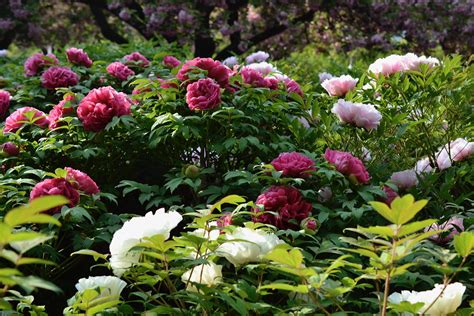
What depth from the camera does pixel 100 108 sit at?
262 cm

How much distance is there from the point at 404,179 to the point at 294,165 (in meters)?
0.42

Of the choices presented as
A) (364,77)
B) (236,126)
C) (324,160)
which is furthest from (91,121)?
(364,77)

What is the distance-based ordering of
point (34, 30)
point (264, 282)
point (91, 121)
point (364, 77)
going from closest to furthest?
point (264, 282)
point (91, 121)
point (364, 77)
point (34, 30)

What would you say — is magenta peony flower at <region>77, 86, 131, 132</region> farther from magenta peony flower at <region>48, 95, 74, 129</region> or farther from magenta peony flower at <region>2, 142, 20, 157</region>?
magenta peony flower at <region>2, 142, 20, 157</region>

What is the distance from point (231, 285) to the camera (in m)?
1.71

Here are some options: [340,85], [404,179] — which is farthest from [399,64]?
[404,179]

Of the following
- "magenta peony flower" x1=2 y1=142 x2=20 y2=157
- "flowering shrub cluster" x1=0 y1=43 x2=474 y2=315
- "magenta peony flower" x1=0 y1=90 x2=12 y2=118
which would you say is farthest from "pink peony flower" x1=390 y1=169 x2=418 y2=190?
"magenta peony flower" x1=0 y1=90 x2=12 y2=118

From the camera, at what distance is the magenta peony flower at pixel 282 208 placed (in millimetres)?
2123

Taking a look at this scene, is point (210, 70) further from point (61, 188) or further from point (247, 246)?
point (247, 246)

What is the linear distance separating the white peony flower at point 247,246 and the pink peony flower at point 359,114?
0.81 metres

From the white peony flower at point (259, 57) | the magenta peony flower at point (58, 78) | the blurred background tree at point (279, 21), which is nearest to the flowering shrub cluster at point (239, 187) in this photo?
the magenta peony flower at point (58, 78)

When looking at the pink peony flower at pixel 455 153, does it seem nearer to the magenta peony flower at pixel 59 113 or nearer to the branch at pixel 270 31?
the magenta peony flower at pixel 59 113

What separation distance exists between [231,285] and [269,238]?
0.53 ft

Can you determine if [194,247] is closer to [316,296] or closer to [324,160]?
[316,296]
